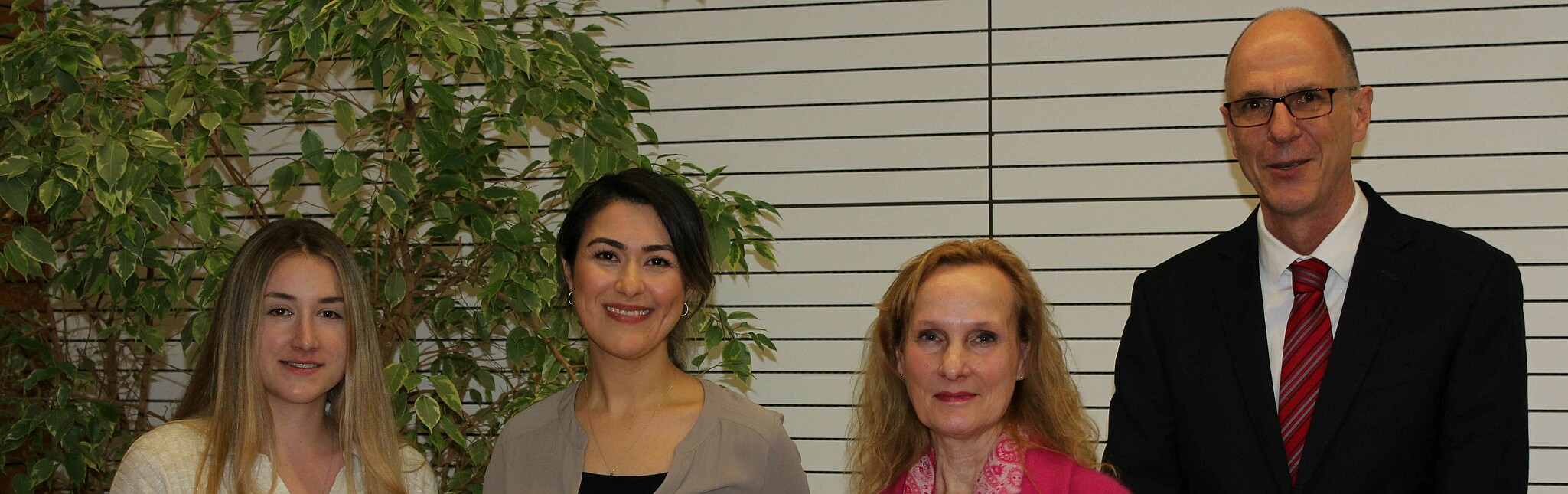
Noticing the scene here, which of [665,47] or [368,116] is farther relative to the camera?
[665,47]

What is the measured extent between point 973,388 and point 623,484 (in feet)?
2.32

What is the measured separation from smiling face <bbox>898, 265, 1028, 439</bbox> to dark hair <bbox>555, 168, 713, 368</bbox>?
533 mm

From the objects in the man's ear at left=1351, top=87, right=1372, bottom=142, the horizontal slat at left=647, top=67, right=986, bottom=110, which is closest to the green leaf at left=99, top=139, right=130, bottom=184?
the horizontal slat at left=647, top=67, right=986, bottom=110

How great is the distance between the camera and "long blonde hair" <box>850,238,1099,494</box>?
6.93 feet

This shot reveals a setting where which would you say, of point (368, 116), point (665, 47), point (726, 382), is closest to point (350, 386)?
point (368, 116)

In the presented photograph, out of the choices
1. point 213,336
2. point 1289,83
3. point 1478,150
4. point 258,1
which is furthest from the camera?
point 1478,150

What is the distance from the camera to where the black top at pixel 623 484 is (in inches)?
90.9

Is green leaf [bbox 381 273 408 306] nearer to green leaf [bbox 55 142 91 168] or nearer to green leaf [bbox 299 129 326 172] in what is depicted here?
green leaf [bbox 299 129 326 172]

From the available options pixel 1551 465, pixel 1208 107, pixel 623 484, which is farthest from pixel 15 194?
pixel 1551 465

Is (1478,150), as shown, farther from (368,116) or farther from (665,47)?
(368,116)

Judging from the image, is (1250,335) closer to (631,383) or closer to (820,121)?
(631,383)

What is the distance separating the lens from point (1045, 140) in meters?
4.30

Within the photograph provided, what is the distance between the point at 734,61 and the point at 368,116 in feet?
4.83

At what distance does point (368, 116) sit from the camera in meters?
3.41
